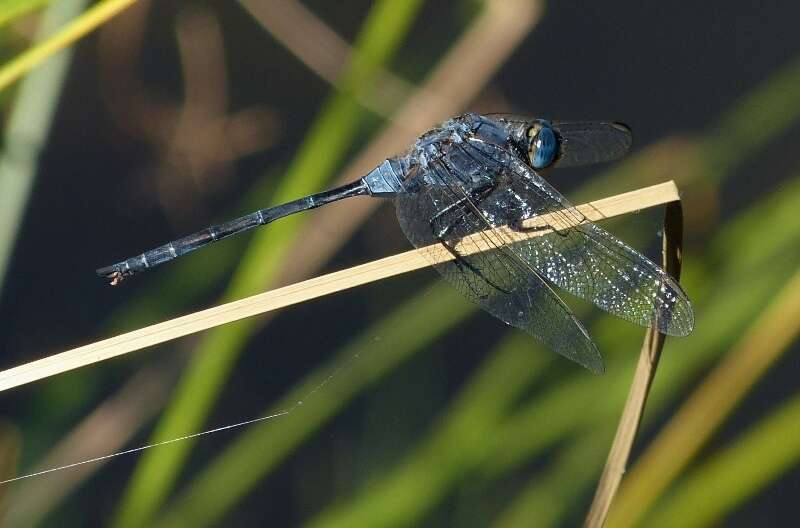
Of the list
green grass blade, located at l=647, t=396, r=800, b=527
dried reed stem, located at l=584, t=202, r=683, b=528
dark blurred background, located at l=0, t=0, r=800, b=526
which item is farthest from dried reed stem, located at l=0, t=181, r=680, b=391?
green grass blade, located at l=647, t=396, r=800, b=527

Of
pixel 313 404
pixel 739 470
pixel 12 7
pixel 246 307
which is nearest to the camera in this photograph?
pixel 246 307

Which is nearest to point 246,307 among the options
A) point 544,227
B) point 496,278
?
point 496,278

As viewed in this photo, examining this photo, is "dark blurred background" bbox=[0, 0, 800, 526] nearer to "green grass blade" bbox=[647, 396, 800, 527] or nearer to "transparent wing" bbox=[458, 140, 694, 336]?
"green grass blade" bbox=[647, 396, 800, 527]

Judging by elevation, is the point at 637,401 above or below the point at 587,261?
below

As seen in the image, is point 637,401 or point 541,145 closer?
point 637,401

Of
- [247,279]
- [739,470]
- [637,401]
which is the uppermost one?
[247,279]

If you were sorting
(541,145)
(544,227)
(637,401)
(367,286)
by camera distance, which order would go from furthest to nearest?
(367,286) → (541,145) → (544,227) → (637,401)

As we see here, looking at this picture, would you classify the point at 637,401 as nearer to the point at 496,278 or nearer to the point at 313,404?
the point at 496,278

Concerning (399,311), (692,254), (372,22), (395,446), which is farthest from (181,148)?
(692,254)

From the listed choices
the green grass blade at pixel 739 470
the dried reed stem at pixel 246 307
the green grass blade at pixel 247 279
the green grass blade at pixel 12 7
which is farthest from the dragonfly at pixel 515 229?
the green grass blade at pixel 12 7
